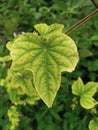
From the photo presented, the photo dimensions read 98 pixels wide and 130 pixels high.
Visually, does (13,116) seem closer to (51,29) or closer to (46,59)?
(51,29)

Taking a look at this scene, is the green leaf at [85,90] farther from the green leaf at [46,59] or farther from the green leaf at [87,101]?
the green leaf at [46,59]

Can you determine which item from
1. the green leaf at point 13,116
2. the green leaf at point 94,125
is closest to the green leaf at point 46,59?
the green leaf at point 94,125

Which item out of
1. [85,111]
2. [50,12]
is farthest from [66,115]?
[50,12]

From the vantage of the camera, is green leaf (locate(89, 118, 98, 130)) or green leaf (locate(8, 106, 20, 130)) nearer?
green leaf (locate(89, 118, 98, 130))

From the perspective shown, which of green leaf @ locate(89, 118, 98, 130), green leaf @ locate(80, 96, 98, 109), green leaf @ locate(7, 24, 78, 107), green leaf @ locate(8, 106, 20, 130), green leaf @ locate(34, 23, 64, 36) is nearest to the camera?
green leaf @ locate(7, 24, 78, 107)

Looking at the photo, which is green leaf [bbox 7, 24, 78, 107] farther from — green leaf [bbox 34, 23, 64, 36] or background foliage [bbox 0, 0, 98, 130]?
background foliage [bbox 0, 0, 98, 130]

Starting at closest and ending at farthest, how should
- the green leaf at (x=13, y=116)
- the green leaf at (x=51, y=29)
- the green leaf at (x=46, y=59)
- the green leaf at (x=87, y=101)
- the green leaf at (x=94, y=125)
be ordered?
the green leaf at (x=46, y=59), the green leaf at (x=51, y=29), the green leaf at (x=87, y=101), the green leaf at (x=94, y=125), the green leaf at (x=13, y=116)

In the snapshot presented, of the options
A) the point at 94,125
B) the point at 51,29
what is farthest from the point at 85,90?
the point at 51,29

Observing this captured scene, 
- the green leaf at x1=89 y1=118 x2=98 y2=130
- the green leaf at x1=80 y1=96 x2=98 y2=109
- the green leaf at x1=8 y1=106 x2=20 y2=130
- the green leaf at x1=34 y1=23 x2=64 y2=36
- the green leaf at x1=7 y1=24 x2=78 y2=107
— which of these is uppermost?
the green leaf at x1=7 y1=24 x2=78 y2=107

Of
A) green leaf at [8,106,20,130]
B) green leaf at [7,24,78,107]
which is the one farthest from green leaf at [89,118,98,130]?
green leaf at [7,24,78,107]

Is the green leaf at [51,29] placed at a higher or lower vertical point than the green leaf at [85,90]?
higher
